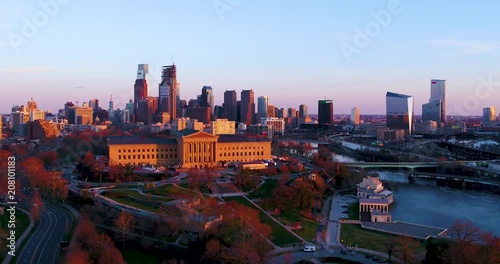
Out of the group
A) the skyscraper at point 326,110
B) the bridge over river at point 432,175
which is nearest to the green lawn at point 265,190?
the bridge over river at point 432,175

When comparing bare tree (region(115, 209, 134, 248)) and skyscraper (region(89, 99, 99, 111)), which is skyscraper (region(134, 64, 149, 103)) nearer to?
skyscraper (region(89, 99, 99, 111))

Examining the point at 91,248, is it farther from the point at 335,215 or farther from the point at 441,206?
the point at 441,206

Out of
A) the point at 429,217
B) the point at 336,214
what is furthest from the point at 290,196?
the point at 429,217

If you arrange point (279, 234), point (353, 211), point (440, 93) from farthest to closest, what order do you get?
point (440, 93) → point (353, 211) → point (279, 234)

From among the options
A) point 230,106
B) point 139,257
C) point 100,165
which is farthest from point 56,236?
point 230,106

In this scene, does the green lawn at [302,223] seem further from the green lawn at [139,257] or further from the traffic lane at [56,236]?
the traffic lane at [56,236]
